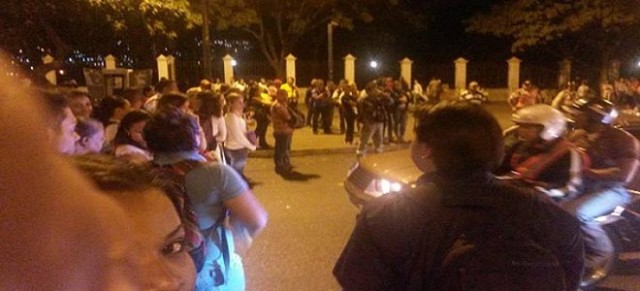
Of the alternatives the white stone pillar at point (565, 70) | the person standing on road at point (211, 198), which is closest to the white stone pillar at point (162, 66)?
the white stone pillar at point (565, 70)

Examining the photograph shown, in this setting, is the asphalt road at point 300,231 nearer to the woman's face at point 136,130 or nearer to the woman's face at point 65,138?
the woman's face at point 136,130

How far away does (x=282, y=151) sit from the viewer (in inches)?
482

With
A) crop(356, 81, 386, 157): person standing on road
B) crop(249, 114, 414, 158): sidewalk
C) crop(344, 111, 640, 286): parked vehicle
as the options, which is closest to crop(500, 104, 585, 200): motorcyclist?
crop(344, 111, 640, 286): parked vehicle

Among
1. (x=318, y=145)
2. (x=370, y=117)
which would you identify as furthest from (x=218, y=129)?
(x=318, y=145)

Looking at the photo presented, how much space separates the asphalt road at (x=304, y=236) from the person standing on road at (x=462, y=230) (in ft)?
Result: 13.6

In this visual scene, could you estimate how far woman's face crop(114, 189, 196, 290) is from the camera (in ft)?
3.20

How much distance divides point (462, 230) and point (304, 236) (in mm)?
5956

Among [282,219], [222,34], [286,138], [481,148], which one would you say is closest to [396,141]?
[286,138]

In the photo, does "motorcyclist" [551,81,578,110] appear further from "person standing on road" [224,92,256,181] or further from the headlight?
"person standing on road" [224,92,256,181]

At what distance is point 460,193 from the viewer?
205 centimetres

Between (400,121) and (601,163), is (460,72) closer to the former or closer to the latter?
(400,121)

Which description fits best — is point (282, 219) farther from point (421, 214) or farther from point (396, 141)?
point (396, 141)

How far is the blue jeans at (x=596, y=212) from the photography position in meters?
5.10

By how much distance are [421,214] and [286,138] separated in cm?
1015
